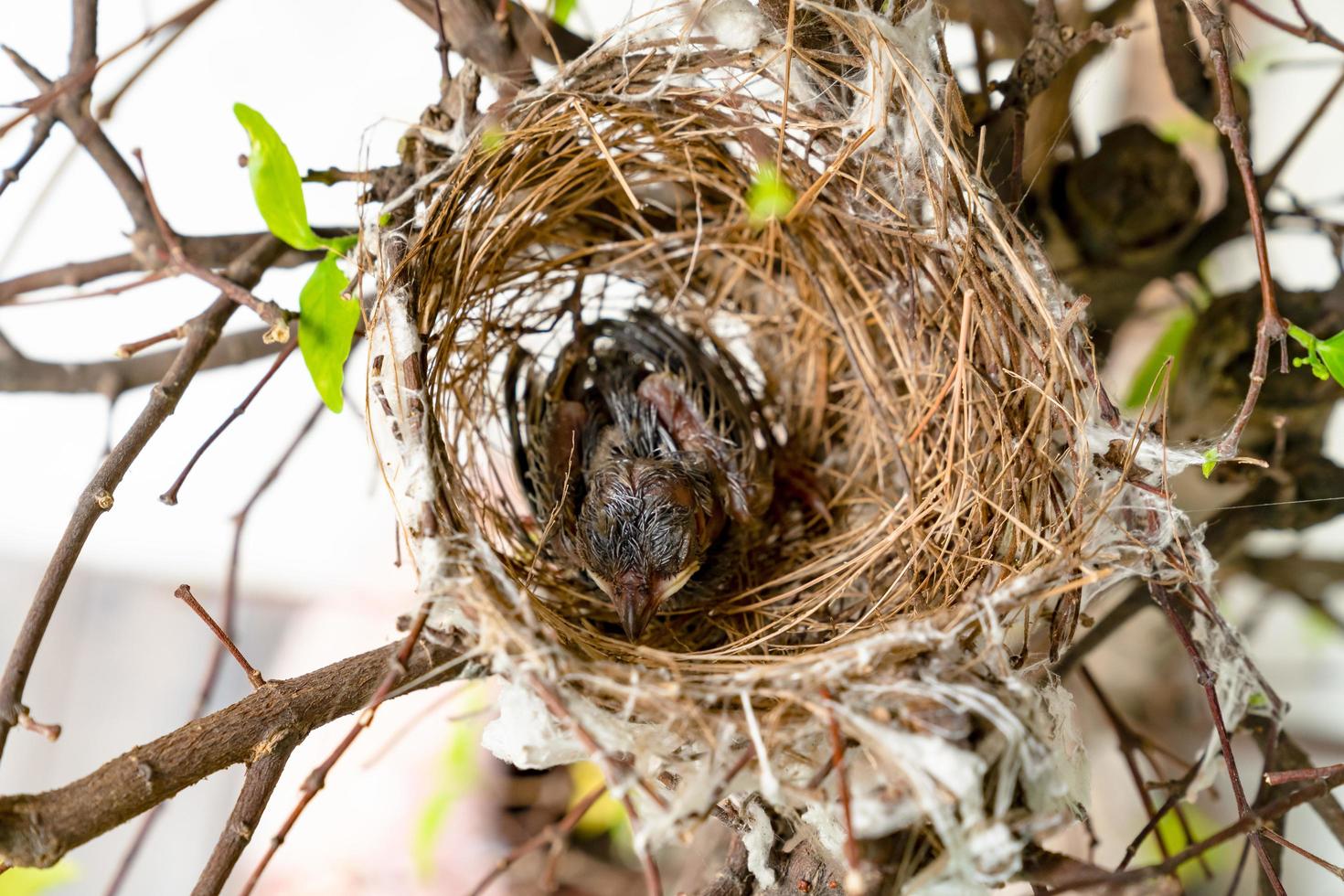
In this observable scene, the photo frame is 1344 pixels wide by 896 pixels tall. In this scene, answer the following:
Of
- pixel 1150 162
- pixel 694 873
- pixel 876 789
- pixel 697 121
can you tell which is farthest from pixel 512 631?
pixel 1150 162

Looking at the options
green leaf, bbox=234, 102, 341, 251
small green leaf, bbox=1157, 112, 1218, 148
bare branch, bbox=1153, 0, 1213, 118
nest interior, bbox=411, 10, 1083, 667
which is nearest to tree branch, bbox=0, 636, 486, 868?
nest interior, bbox=411, 10, 1083, 667

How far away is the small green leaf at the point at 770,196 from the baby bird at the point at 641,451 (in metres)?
0.22

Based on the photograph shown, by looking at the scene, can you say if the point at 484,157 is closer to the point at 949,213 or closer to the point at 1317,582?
the point at 949,213

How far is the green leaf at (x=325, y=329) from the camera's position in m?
0.78

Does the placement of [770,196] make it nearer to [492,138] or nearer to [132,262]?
[492,138]

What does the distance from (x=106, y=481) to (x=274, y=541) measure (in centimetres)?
90

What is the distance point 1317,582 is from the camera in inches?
50.1

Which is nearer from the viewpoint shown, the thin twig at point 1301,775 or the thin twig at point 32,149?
the thin twig at point 1301,775

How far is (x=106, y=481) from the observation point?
2.43ft

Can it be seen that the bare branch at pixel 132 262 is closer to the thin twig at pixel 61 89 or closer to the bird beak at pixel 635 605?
the thin twig at pixel 61 89

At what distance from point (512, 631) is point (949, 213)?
21.1 inches

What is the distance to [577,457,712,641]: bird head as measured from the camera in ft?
3.03

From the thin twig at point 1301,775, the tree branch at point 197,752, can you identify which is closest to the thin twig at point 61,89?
the tree branch at point 197,752

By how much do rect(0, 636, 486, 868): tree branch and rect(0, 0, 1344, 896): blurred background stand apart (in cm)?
74
